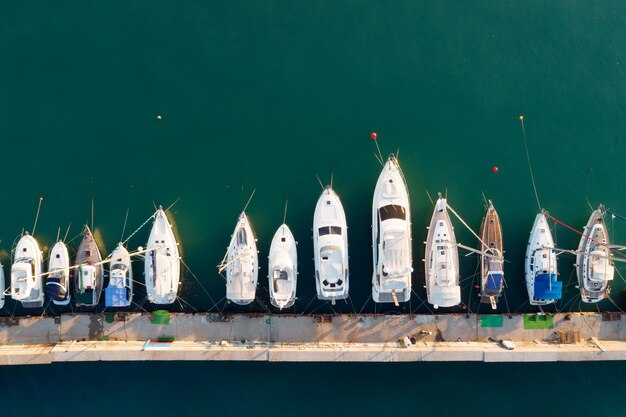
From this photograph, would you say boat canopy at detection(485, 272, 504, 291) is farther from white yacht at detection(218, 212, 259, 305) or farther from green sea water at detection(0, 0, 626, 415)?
white yacht at detection(218, 212, 259, 305)

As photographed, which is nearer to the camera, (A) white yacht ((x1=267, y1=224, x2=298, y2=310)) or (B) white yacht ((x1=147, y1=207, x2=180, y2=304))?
(A) white yacht ((x1=267, y1=224, x2=298, y2=310))

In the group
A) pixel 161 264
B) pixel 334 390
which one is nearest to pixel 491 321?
pixel 334 390

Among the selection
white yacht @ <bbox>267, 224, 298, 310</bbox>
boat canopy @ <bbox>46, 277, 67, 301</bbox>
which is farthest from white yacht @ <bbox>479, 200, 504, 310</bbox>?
boat canopy @ <bbox>46, 277, 67, 301</bbox>

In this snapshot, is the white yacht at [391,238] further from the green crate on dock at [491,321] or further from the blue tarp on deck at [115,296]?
the blue tarp on deck at [115,296]

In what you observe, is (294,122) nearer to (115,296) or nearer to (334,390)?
(115,296)

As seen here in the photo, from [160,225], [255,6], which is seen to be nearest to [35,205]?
[160,225]

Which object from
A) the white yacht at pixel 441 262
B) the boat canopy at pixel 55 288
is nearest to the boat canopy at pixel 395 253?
the white yacht at pixel 441 262
